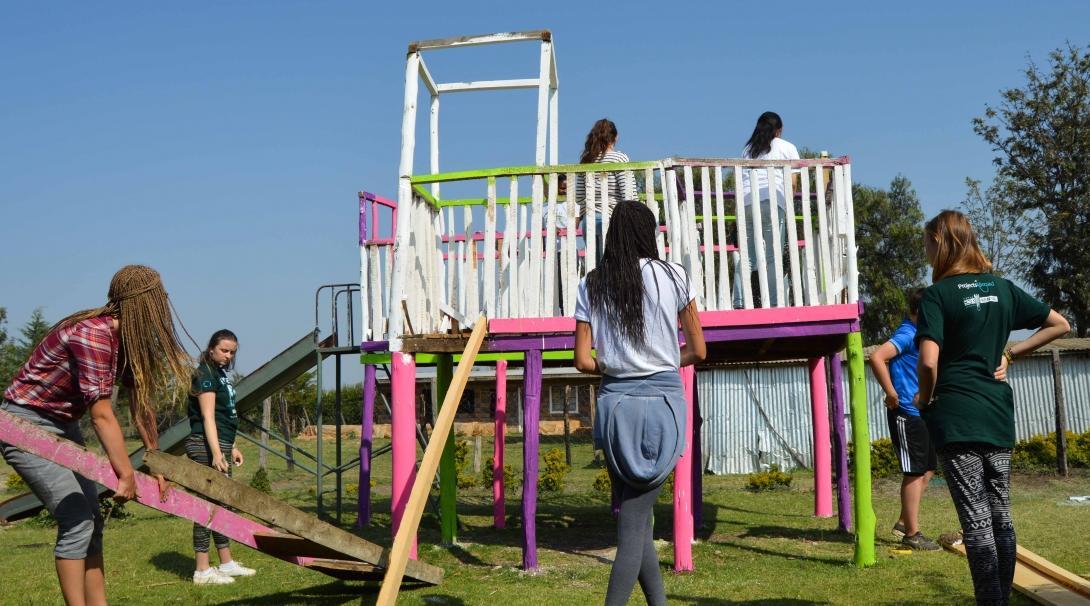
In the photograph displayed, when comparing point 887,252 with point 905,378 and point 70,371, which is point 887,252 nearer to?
point 905,378

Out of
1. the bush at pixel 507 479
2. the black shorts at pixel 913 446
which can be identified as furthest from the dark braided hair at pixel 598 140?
the bush at pixel 507 479

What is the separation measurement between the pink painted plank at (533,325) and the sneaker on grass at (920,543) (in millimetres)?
2979

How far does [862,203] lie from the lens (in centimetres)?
3825

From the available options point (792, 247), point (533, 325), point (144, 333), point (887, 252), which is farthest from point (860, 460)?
point (887, 252)

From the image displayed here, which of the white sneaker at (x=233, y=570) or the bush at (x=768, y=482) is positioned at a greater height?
the white sneaker at (x=233, y=570)

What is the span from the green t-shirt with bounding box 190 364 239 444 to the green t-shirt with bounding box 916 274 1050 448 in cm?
459

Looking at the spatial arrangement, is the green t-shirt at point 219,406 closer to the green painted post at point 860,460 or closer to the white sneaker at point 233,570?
the white sneaker at point 233,570

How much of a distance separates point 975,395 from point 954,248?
0.63m

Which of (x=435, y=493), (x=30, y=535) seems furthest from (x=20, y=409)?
(x=435, y=493)

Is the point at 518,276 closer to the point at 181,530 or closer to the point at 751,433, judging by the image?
the point at 181,530

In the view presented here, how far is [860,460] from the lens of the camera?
270 inches

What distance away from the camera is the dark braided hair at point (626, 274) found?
398 cm

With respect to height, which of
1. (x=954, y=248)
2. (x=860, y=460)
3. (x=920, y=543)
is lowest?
(x=920, y=543)

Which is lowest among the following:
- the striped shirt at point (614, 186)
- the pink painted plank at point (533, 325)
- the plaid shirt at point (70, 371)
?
the plaid shirt at point (70, 371)
